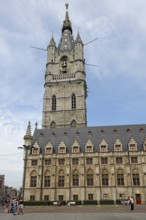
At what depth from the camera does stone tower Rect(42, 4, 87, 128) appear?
72000 mm

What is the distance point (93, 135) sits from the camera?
54.9 metres

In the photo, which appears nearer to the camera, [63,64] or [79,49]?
[63,64]

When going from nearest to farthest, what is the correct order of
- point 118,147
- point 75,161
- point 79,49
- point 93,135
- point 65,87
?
point 75,161
point 118,147
point 93,135
point 65,87
point 79,49

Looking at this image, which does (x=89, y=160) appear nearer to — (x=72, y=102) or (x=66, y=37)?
(x=72, y=102)

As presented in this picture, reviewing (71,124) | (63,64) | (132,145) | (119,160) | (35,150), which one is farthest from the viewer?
(63,64)

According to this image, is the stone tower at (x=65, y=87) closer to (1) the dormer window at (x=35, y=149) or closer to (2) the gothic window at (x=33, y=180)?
(1) the dormer window at (x=35, y=149)

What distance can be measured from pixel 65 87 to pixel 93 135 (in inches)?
1121

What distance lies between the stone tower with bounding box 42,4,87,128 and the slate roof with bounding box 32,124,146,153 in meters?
13.5

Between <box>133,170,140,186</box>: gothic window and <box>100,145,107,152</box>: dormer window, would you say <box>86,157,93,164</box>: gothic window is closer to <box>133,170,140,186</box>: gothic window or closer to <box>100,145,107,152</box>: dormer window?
<box>100,145,107,152</box>: dormer window

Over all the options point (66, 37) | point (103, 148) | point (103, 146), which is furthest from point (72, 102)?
point (66, 37)

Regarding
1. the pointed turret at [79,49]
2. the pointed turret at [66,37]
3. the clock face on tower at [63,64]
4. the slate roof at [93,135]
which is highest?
the pointed turret at [66,37]

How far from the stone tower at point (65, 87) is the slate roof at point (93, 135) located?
13512 millimetres

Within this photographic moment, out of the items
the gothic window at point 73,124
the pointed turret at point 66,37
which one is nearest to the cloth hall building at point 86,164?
the gothic window at point 73,124

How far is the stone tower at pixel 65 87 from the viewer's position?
7200cm
